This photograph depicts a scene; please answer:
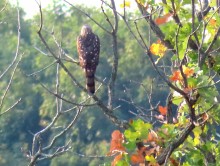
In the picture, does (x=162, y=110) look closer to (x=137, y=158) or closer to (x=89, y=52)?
(x=137, y=158)

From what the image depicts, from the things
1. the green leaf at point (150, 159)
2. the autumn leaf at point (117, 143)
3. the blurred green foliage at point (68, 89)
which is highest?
the blurred green foliage at point (68, 89)

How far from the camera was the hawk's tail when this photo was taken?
231 inches

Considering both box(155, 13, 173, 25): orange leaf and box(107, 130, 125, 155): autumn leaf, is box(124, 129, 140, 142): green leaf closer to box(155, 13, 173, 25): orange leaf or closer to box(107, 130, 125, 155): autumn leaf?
box(107, 130, 125, 155): autumn leaf

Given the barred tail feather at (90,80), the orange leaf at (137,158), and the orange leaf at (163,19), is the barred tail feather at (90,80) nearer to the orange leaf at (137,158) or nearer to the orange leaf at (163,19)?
the orange leaf at (163,19)

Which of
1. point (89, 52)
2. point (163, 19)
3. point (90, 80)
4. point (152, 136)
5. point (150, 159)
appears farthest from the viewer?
point (89, 52)

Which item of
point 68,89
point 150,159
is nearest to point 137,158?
point 150,159

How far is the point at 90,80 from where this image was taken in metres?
6.11

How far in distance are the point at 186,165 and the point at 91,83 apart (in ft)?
3.97

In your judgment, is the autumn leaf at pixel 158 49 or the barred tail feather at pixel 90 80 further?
the barred tail feather at pixel 90 80

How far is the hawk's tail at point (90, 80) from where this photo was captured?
5.86 meters

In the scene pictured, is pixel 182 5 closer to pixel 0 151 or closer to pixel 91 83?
pixel 91 83

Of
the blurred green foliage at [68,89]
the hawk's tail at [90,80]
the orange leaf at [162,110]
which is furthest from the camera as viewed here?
the blurred green foliage at [68,89]

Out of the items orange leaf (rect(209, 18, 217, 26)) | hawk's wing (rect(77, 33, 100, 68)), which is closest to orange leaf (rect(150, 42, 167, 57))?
orange leaf (rect(209, 18, 217, 26))

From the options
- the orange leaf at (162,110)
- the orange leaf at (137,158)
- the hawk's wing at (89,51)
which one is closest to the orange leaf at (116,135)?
the orange leaf at (137,158)
